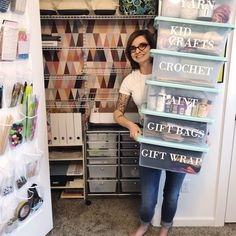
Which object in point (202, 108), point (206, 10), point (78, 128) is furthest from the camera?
point (78, 128)

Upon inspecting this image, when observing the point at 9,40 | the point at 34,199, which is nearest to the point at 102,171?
the point at 34,199

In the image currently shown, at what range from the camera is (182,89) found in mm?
1452

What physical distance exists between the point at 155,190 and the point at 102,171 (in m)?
0.73

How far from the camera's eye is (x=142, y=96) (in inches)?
66.6

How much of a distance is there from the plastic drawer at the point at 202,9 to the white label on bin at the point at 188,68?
0.77 feet

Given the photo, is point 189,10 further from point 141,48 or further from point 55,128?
point 55,128

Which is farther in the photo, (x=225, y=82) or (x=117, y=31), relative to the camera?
(x=117, y=31)

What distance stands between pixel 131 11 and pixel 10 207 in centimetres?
172

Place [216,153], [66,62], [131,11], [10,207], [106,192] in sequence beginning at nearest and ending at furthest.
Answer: [10,207]
[216,153]
[131,11]
[106,192]
[66,62]

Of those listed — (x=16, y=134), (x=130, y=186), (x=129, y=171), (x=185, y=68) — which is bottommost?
(x=130, y=186)

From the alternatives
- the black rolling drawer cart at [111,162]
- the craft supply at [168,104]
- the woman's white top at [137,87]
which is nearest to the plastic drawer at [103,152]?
the black rolling drawer cart at [111,162]

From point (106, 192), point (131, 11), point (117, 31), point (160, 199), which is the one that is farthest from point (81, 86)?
point (160, 199)

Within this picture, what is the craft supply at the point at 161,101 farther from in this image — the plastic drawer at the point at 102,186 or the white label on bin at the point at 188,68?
the plastic drawer at the point at 102,186

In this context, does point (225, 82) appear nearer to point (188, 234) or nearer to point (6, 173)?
point (188, 234)
